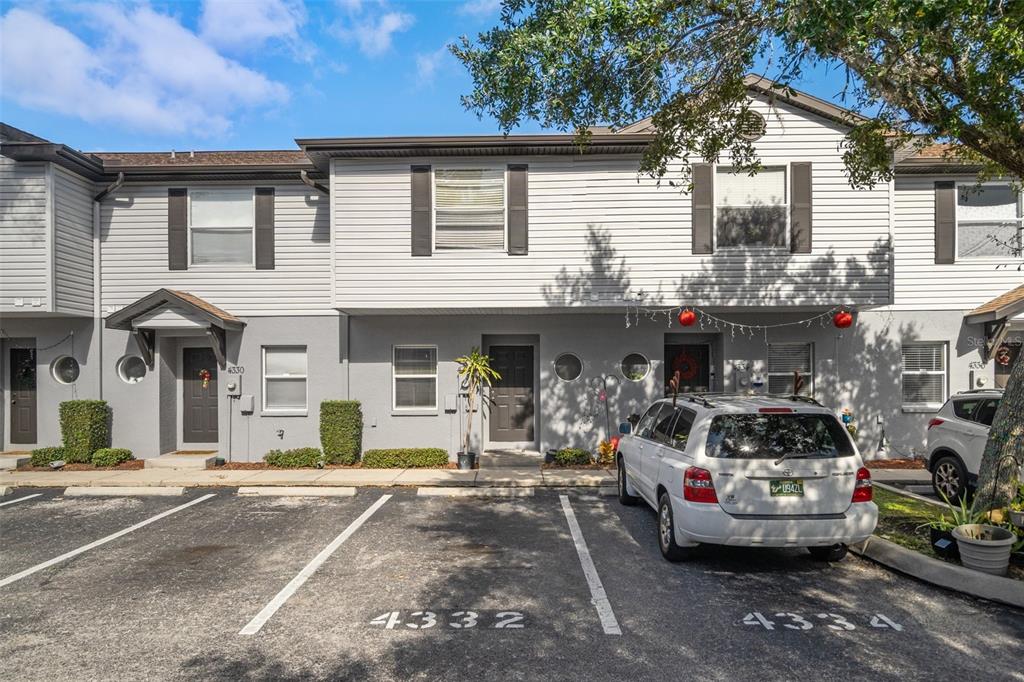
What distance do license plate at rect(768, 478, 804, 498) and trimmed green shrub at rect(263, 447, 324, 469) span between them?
887 centimetres

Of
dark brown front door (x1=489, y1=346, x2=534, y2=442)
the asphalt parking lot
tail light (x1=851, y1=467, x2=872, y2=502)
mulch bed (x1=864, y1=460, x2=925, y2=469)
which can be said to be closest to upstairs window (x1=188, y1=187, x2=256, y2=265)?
dark brown front door (x1=489, y1=346, x2=534, y2=442)

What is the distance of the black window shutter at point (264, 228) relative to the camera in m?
12.5

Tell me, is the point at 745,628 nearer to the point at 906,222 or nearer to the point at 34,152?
the point at 906,222

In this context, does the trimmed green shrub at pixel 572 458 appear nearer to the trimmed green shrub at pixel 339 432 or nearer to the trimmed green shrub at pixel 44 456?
the trimmed green shrub at pixel 339 432

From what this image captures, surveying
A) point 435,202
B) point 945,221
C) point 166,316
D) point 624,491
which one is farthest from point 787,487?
point 166,316

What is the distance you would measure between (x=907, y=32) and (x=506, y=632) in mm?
6941

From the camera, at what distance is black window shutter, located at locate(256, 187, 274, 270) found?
41.1 feet

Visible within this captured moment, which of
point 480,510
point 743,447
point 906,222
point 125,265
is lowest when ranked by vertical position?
point 480,510

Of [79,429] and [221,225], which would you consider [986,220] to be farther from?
[79,429]

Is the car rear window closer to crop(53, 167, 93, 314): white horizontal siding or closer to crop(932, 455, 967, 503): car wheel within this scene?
crop(932, 455, 967, 503): car wheel

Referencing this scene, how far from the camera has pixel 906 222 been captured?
12.2m

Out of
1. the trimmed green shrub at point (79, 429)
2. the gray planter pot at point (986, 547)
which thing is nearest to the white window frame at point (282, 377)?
the trimmed green shrub at point (79, 429)

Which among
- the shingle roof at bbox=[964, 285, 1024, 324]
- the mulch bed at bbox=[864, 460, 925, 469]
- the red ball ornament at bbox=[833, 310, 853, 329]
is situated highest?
the shingle roof at bbox=[964, 285, 1024, 324]

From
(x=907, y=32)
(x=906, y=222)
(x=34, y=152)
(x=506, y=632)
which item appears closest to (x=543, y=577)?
(x=506, y=632)
